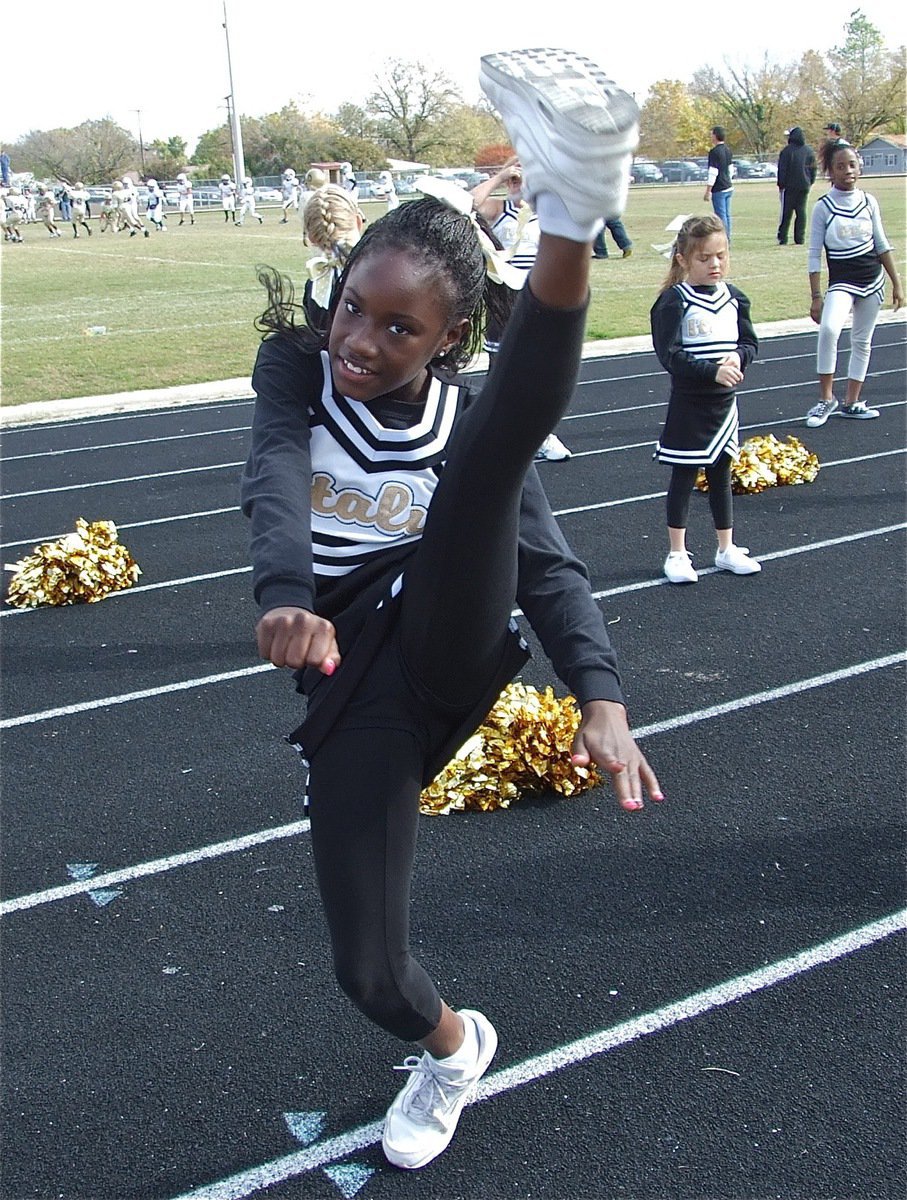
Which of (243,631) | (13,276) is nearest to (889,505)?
(243,631)

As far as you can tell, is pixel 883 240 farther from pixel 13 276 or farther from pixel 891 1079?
pixel 13 276

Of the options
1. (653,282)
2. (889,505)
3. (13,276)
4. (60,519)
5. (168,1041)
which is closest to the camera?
(168,1041)

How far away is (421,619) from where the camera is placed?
1993 mm

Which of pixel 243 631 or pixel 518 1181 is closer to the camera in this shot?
pixel 518 1181

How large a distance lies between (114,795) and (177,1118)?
1.73 metres

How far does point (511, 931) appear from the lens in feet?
11.2

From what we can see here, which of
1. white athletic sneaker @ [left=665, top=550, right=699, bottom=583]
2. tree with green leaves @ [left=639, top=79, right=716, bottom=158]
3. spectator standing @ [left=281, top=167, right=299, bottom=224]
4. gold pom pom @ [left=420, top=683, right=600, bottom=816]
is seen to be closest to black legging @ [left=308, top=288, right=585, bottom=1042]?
gold pom pom @ [left=420, top=683, right=600, bottom=816]

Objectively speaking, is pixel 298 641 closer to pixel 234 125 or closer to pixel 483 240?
pixel 483 240

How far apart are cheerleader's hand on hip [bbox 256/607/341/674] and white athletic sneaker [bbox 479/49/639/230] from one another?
657 millimetres

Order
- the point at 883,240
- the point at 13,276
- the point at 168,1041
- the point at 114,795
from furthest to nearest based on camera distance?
the point at 13,276
the point at 883,240
the point at 114,795
the point at 168,1041

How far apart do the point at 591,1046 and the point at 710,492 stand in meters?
3.96

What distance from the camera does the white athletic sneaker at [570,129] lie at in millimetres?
1354

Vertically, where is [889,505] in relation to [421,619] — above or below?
below

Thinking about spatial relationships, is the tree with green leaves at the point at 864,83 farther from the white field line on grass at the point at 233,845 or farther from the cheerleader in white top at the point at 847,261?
the white field line on grass at the point at 233,845
